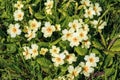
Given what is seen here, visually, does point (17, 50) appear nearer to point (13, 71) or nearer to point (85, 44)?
point (13, 71)

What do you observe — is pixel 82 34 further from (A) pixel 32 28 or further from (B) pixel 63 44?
(A) pixel 32 28

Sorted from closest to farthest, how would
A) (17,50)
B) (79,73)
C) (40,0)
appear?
(79,73), (17,50), (40,0)

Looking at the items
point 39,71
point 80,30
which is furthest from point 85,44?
point 39,71

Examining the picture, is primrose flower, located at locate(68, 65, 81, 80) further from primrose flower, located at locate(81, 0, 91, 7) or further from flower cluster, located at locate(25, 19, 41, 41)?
primrose flower, located at locate(81, 0, 91, 7)

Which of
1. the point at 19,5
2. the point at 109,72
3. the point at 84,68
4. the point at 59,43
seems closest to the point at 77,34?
the point at 59,43

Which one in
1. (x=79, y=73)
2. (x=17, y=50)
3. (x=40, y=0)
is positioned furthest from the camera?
(x=40, y=0)

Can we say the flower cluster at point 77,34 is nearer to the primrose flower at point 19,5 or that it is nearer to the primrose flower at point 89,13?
the primrose flower at point 89,13

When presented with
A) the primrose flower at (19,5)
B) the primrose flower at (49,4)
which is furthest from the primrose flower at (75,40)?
the primrose flower at (19,5)

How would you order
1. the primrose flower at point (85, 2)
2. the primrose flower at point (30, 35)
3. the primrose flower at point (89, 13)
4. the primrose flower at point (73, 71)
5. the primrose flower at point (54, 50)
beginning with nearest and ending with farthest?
the primrose flower at point (73, 71), the primrose flower at point (54, 50), the primrose flower at point (30, 35), the primrose flower at point (89, 13), the primrose flower at point (85, 2)
